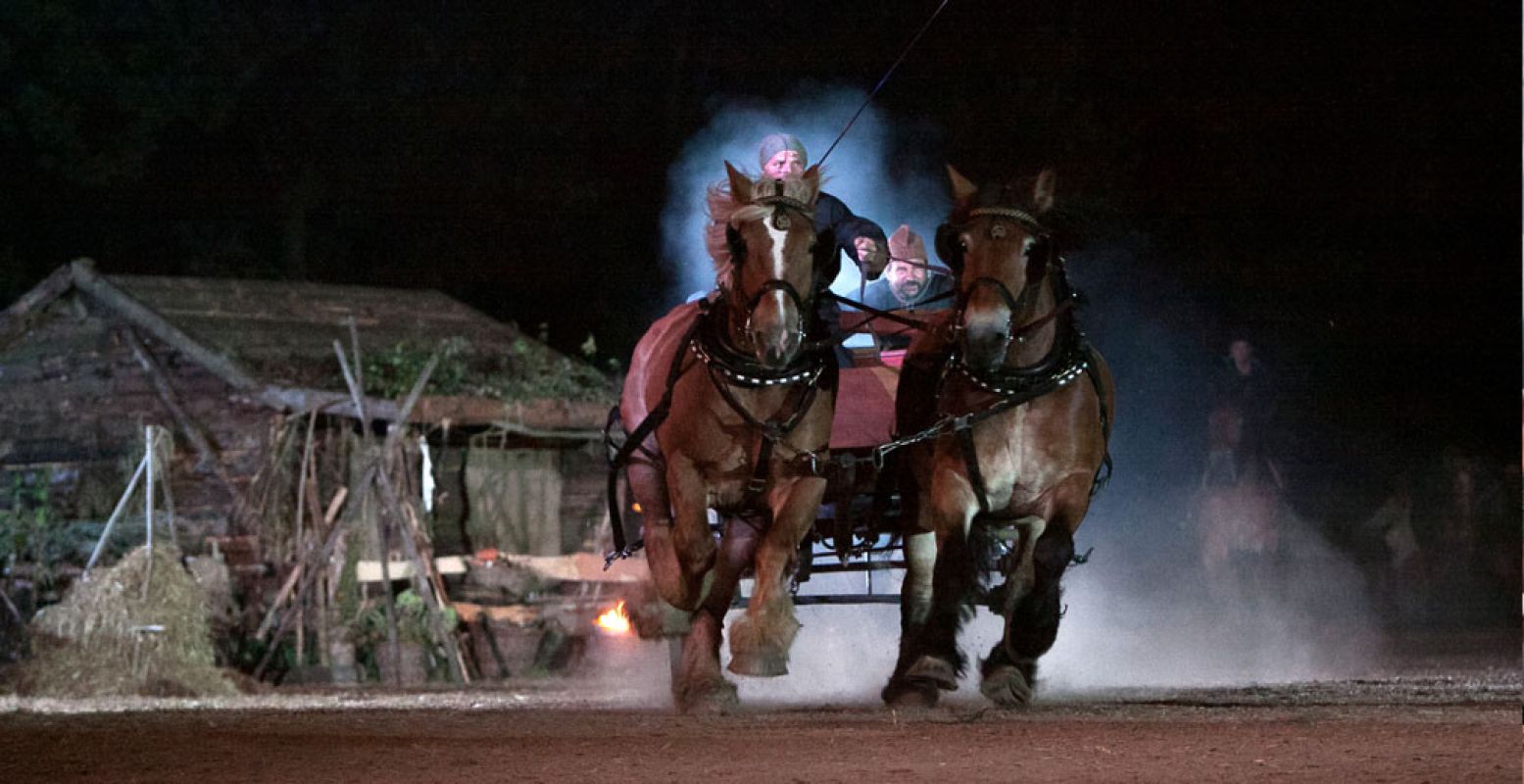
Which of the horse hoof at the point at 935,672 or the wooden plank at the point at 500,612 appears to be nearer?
the horse hoof at the point at 935,672

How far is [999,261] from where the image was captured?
8508mm

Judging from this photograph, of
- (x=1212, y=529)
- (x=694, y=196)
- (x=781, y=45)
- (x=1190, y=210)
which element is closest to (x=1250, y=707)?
(x=694, y=196)

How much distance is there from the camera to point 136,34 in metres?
32.4

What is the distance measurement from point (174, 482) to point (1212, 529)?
11.3 metres

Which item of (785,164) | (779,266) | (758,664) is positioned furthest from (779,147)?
(758,664)

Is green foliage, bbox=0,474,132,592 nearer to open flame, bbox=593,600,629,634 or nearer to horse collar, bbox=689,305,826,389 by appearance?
open flame, bbox=593,600,629,634

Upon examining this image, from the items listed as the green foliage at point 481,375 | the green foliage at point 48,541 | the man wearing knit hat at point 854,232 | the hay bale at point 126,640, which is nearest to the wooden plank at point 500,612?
Answer: the green foliage at point 481,375

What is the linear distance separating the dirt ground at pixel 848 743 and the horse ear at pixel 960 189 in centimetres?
249

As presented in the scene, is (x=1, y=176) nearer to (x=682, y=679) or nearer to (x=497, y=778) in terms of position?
(x=682, y=679)

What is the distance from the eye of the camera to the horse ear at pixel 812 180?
8.62 meters

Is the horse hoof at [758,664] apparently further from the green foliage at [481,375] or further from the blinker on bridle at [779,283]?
the green foliage at [481,375]

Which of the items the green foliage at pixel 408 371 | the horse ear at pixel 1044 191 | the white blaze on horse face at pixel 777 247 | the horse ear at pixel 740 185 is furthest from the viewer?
the green foliage at pixel 408 371

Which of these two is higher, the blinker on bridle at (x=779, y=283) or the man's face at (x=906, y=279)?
the man's face at (x=906, y=279)

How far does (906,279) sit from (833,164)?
3.13 meters
